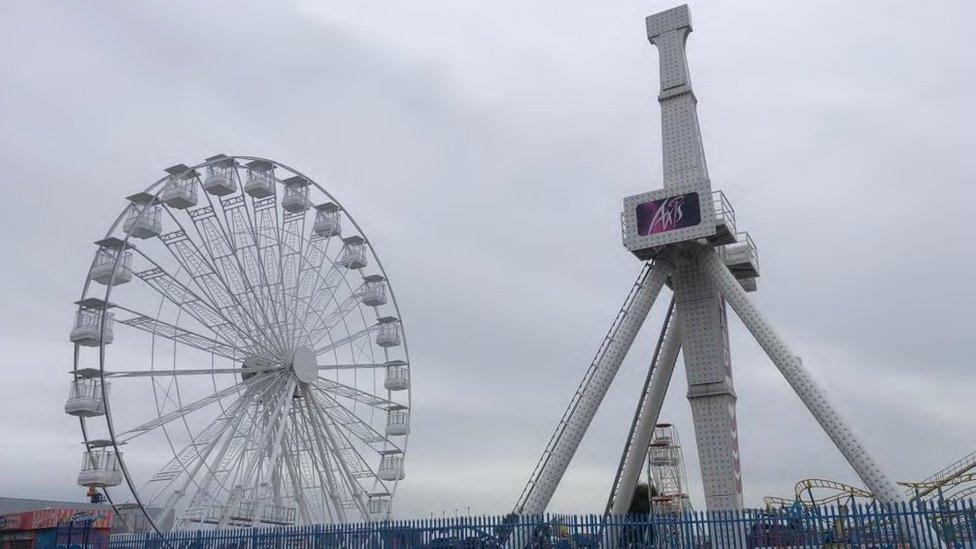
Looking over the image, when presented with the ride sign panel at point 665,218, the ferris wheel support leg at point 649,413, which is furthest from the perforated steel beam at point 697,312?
the ferris wheel support leg at point 649,413

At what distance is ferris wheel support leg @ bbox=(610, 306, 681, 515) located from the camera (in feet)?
78.4

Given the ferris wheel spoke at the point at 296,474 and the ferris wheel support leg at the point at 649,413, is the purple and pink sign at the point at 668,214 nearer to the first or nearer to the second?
the ferris wheel support leg at the point at 649,413

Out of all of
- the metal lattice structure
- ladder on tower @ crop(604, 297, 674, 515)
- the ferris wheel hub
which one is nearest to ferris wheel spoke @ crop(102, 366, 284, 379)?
the ferris wheel hub

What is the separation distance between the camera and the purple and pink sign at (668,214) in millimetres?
22406

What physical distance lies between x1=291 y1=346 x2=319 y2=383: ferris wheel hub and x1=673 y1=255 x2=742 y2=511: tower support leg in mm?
16031

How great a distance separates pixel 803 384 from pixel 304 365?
19.9 m

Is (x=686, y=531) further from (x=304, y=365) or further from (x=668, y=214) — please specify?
(x=304, y=365)

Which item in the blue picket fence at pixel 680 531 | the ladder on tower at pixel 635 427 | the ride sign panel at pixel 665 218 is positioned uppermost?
the ride sign panel at pixel 665 218

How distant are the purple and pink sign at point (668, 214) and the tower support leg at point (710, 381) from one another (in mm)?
1297

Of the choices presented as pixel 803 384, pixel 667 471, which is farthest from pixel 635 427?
pixel 667 471

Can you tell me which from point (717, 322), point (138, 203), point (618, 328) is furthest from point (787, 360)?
point (138, 203)

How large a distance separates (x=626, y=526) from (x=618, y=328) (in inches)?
270

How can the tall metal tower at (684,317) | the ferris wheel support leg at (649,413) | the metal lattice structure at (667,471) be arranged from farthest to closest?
1. the metal lattice structure at (667,471)
2. the ferris wheel support leg at (649,413)
3. the tall metal tower at (684,317)

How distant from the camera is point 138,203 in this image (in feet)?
103
